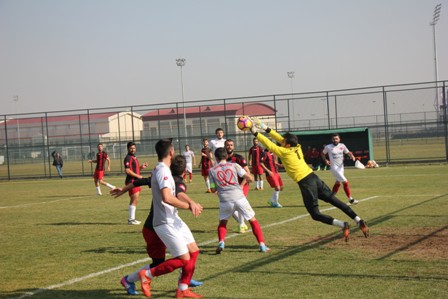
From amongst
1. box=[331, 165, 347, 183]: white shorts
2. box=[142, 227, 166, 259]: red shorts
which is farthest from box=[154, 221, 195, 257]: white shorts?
box=[331, 165, 347, 183]: white shorts

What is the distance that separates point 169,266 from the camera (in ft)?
24.2

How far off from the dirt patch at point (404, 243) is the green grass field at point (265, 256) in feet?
0.06

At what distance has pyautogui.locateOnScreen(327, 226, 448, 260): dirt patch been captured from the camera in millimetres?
9688

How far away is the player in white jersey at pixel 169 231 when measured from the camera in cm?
727

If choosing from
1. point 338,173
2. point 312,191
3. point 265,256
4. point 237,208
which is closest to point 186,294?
point 265,256

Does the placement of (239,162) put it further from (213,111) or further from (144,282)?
(213,111)

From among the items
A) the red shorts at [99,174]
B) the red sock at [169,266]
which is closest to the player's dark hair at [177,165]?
the red sock at [169,266]

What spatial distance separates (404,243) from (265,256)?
2.64m

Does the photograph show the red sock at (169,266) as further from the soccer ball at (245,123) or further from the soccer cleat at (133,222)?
the soccer cleat at (133,222)

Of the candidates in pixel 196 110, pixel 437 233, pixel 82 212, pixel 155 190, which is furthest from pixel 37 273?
pixel 196 110

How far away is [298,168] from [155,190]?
14.0 ft

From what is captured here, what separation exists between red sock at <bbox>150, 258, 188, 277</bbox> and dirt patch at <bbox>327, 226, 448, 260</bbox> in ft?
12.5

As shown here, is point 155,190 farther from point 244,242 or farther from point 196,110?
point 196,110

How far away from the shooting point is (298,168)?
36.1 ft
